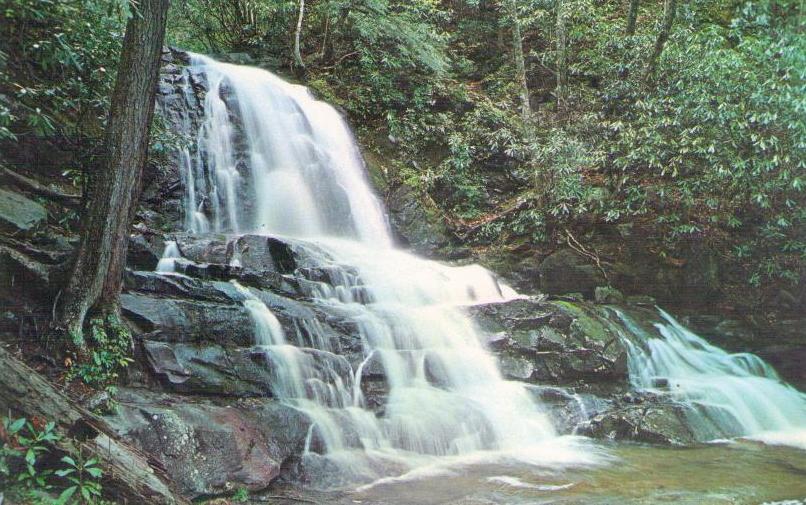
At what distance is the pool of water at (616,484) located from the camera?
5.39m

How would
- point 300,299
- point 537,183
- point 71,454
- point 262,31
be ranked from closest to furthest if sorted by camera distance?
point 71,454 < point 300,299 < point 537,183 < point 262,31

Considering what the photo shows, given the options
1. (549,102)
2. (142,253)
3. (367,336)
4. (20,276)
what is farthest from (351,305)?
(549,102)

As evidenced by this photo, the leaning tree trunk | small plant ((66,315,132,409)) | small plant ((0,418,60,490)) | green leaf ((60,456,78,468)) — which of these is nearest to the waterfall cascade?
small plant ((66,315,132,409))

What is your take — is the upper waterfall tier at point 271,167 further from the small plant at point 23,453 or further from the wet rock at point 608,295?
the small plant at point 23,453

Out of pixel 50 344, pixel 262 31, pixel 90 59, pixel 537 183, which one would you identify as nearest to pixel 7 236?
pixel 50 344

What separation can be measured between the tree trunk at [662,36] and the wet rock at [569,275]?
4.41 metres

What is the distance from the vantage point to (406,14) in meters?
15.5

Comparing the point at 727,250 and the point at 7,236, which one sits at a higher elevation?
the point at 727,250

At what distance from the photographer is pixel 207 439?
5250 millimetres

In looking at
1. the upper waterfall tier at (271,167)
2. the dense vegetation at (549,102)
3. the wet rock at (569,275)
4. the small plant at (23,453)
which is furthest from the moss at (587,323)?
the small plant at (23,453)

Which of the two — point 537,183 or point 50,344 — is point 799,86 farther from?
point 50,344

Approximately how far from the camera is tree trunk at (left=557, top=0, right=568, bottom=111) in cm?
1476

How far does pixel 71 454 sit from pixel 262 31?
1721cm

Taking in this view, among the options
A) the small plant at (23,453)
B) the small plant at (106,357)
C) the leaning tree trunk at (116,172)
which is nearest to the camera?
the small plant at (23,453)
